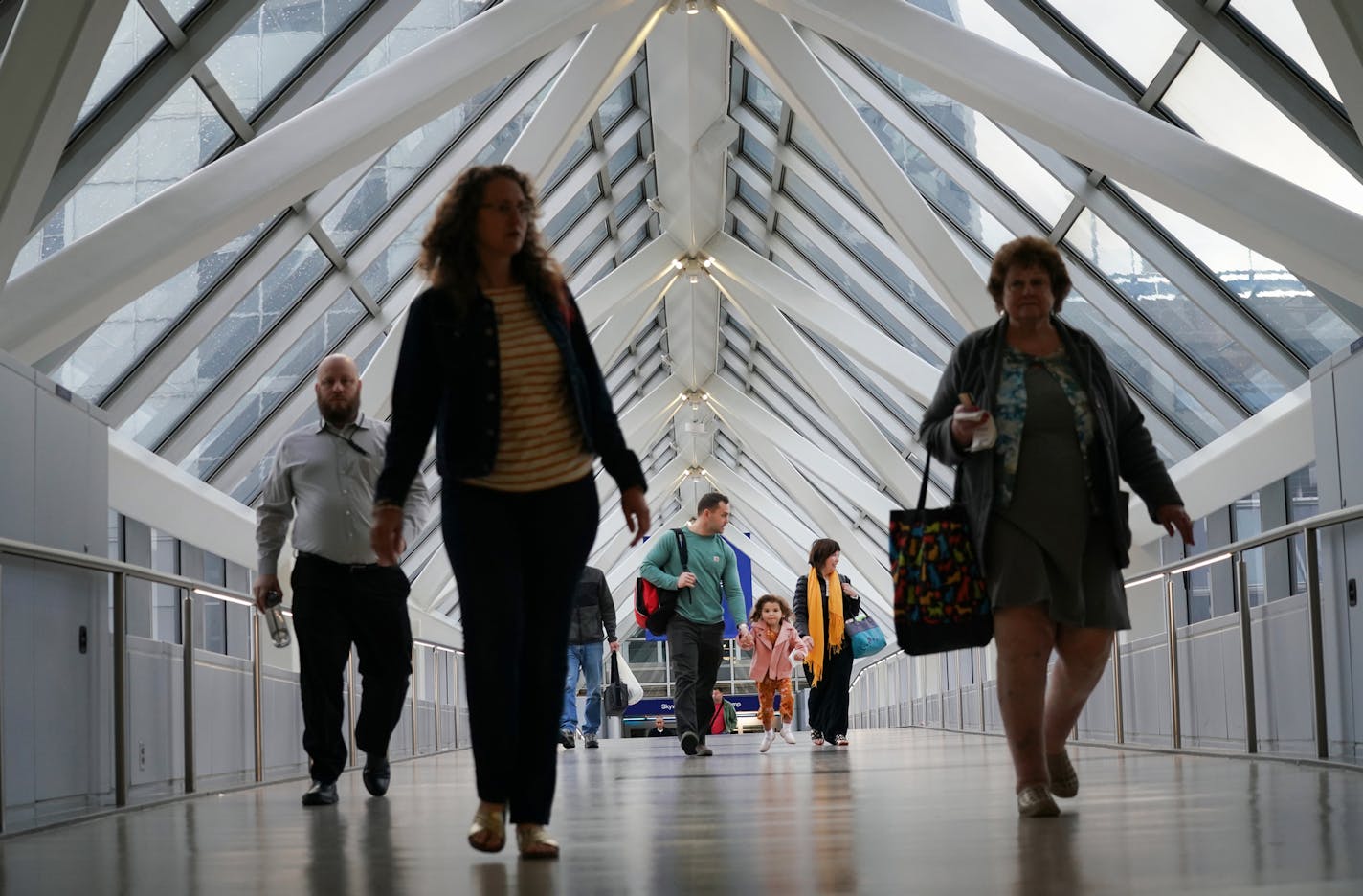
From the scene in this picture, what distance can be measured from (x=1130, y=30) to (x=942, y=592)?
6.96 metres

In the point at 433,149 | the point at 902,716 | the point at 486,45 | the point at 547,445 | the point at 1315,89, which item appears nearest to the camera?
the point at 547,445

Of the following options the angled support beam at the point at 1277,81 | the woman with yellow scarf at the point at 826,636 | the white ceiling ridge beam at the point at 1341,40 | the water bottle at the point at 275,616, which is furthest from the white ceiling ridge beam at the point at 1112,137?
the water bottle at the point at 275,616

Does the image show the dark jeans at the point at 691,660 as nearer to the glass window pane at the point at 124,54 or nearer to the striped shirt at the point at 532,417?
the glass window pane at the point at 124,54

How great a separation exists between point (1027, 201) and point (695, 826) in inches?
379

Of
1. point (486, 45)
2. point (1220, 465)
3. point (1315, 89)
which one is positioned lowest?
point (1220, 465)

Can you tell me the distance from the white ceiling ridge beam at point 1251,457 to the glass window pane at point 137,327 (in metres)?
7.10

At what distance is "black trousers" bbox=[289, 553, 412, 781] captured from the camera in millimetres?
6145

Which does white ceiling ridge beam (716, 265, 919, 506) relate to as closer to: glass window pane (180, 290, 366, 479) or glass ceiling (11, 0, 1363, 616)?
glass ceiling (11, 0, 1363, 616)

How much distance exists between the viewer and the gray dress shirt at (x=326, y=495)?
6.11 metres

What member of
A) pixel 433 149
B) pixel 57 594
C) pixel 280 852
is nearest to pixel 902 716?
pixel 433 149

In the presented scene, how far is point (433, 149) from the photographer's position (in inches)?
512

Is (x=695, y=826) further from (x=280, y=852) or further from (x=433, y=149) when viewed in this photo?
(x=433, y=149)

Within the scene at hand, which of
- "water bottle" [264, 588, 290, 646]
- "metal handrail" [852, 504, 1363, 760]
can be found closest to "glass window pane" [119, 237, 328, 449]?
"water bottle" [264, 588, 290, 646]

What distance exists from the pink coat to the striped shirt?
863 centimetres
